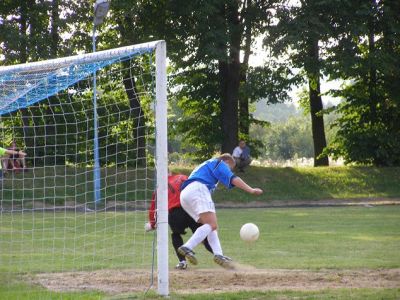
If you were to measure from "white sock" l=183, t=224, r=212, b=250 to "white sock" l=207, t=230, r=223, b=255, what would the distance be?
0.19m

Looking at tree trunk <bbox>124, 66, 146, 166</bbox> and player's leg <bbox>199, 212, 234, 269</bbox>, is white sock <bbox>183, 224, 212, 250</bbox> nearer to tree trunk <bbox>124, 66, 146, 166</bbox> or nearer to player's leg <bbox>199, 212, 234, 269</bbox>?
player's leg <bbox>199, 212, 234, 269</bbox>

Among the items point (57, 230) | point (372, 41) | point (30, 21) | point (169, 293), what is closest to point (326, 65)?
point (372, 41)

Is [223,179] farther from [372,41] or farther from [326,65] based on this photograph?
[372,41]

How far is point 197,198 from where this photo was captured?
1078 centimetres

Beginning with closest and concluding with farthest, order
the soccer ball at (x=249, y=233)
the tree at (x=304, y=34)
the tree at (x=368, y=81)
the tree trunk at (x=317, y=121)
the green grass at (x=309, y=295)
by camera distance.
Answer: the green grass at (x=309, y=295)
the soccer ball at (x=249, y=233)
the tree at (x=304, y=34)
the tree at (x=368, y=81)
the tree trunk at (x=317, y=121)

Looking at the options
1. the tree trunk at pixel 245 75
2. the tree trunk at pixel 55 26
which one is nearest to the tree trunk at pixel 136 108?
the tree trunk at pixel 55 26

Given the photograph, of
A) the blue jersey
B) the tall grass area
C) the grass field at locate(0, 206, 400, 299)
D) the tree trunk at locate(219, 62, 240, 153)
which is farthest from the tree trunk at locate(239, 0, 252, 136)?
the blue jersey

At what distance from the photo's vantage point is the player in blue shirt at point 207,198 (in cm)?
1066

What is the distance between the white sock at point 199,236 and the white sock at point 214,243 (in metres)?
0.19

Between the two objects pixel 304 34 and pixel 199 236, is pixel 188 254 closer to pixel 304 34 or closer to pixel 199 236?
pixel 199 236

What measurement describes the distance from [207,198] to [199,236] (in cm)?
54

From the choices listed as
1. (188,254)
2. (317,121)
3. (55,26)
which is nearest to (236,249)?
(188,254)

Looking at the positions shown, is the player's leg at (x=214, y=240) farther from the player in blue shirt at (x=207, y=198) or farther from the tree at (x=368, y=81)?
the tree at (x=368, y=81)

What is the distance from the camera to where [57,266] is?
1208 centimetres
